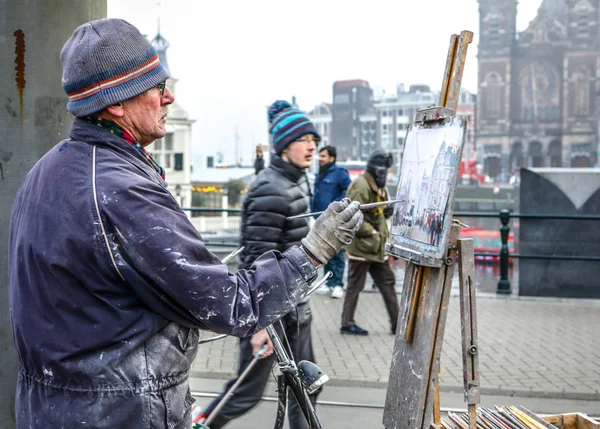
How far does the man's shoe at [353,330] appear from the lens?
7.69m

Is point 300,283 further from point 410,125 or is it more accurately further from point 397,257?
point 410,125

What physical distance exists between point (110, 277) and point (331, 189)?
7734mm

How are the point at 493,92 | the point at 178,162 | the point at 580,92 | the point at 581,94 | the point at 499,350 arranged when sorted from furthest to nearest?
the point at 493,92 < the point at 580,92 < the point at 581,94 < the point at 178,162 < the point at 499,350

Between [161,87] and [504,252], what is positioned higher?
[161,87]

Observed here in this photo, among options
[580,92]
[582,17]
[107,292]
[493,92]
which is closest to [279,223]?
[107,292]

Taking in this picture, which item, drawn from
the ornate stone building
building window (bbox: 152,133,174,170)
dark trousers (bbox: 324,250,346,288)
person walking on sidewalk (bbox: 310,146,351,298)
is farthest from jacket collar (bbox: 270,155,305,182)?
the ornate stone building

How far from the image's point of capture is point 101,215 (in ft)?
6.52

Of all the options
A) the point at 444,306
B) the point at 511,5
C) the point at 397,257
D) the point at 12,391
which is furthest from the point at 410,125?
the point at 511,5

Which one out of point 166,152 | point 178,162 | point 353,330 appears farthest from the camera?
point 166,152

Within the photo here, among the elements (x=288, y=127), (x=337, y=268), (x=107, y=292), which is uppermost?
(x=288, y=127)

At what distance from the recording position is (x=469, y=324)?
3.08 meters

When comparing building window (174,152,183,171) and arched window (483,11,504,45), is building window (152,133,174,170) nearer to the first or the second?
building window (174,152,183,171)

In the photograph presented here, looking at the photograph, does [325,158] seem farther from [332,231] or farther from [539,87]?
[539,87]

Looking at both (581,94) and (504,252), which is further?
(581,94)
